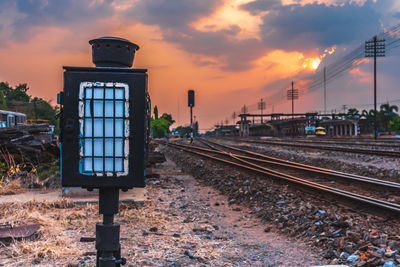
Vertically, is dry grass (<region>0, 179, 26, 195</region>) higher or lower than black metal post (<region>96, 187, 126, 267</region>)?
lower

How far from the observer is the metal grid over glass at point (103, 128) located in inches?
78.7

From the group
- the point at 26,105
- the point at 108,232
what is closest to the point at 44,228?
the point at 108,232

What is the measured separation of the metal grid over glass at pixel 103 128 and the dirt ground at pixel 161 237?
6.08ft

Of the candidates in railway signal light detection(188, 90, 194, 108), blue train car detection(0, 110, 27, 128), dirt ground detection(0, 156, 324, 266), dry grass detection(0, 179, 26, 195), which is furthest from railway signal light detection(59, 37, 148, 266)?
railway signal light detection(188, 90, 194, 108)

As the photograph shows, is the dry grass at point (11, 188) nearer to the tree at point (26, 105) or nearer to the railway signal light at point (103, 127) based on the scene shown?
the railway signal light at point (103, 127)

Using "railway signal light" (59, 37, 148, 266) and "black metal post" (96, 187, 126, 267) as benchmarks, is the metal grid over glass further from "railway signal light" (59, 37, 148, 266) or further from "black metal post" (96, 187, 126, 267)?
"black metal post" (96, 187, 126, 267)

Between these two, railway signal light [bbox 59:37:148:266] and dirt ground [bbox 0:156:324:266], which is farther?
dirt ground [bbox 0:156:324:266]

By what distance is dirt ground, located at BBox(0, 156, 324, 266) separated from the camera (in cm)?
369

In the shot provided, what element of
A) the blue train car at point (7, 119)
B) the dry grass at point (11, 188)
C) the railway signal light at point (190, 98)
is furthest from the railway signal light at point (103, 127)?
the railway signal light at point (190, 98)

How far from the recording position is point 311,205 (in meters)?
6.09

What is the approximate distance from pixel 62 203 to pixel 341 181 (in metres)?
6.67

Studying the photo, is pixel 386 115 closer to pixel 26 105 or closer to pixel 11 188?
pixel 26 105

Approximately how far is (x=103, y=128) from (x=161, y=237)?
2922 mm

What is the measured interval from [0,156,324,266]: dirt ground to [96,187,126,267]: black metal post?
1.48 meters
